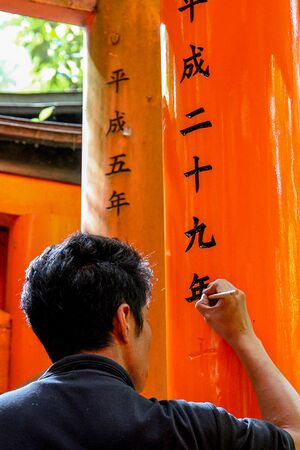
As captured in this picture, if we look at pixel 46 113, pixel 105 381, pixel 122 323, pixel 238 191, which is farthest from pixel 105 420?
pixel 46 113

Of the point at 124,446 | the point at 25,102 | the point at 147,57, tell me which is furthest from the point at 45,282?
the point at 25,102

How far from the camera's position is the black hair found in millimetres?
1750

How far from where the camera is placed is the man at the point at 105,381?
1.61 metres

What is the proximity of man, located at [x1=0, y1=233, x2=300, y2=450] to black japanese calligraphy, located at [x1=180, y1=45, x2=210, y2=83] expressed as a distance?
68 centimetres

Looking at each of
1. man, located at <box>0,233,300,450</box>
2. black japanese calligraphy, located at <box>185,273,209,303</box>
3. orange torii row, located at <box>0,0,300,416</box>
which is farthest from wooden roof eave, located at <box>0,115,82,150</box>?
man, located at <box>0,233,300,450</box>

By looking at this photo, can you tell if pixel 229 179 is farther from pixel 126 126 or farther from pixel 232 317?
pixel 126 126

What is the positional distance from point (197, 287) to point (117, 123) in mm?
2399

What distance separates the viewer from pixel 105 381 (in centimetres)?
168

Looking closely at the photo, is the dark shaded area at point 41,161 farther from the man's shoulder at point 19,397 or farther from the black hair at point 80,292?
the man's shoulder at point 19,397

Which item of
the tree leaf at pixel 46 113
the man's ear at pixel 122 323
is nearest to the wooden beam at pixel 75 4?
the tree leaf at pixel 46 113

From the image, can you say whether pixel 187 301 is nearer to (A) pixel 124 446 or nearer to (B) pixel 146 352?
(B) pixel 146 352

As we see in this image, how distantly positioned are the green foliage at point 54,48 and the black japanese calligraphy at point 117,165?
13.8 ft

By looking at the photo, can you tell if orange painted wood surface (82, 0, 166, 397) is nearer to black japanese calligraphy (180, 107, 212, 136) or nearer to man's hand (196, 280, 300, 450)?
black japanese calligraphy (180, 107, 212, 136)

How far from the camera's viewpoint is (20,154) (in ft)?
20.6
